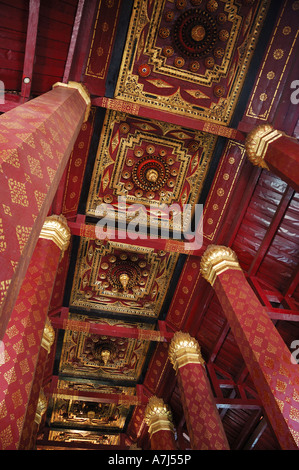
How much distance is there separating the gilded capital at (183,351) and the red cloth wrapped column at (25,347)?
2401mm

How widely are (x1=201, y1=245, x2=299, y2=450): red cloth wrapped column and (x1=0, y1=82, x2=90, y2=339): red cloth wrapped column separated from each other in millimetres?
2849

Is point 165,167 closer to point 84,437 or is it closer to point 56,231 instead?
point 56,231

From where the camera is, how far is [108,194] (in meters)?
5.68

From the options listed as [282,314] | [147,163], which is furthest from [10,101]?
[282,314]

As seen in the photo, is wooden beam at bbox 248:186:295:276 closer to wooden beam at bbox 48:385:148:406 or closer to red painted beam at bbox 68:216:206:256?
red painted beam at bbox 68:216:206:256

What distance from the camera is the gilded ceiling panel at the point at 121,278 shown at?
6188mm

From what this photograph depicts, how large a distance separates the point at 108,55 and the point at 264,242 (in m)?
3.71

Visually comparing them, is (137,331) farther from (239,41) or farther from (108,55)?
(239,41)

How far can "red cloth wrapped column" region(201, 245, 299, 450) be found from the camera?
304 centimetres

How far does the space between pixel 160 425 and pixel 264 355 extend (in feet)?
13.7

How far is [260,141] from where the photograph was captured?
4410mm

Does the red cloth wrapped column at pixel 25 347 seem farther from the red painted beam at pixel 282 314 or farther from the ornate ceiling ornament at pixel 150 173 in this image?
the red painted beam at pixel 282 314

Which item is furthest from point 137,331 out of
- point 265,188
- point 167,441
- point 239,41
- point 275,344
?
point 239,41

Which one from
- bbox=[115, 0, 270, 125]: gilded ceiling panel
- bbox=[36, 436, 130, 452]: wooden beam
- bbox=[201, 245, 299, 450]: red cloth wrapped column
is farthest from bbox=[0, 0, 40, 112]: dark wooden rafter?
bbox=[36, 436, 130, 452]: wooden beam
